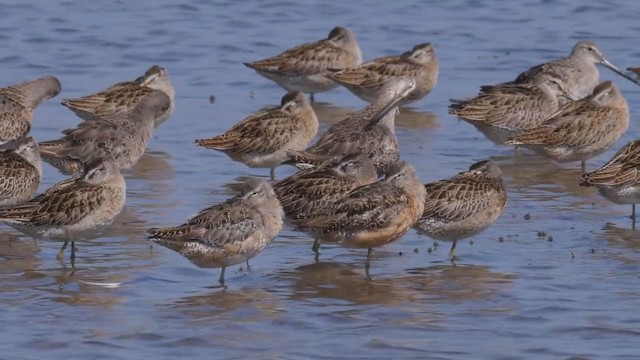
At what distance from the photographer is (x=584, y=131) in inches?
551

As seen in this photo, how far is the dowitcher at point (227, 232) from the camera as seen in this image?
33.0ft

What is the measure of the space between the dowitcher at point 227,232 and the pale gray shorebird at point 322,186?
487 millimetres

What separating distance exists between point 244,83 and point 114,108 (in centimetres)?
346

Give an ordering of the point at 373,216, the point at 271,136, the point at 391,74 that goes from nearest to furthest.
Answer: the point at 373,216
the point at 271,136
the point at 391,74

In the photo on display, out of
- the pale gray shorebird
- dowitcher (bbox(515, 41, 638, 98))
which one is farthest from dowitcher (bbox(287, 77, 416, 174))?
dowitcher (bbox(515, 41, 638, 98))

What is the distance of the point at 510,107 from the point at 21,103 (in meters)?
4.64

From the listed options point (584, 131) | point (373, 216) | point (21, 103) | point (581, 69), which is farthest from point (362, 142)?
point (581, 69)

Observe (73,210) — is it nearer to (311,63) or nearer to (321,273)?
(321,273)

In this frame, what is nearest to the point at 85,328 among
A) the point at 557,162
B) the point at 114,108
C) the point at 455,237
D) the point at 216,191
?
the point at 455,237

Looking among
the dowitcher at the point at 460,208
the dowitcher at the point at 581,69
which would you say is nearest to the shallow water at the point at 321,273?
the dowitcher at the point at 460,208

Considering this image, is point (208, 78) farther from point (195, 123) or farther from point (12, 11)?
point (12, 11)

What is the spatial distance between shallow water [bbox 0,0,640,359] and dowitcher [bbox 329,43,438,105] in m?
0.31

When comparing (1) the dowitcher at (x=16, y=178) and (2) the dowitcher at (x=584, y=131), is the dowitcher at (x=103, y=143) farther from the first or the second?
(2) the dowitcher at (x=584, y=131)

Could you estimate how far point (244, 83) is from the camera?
17.9m
